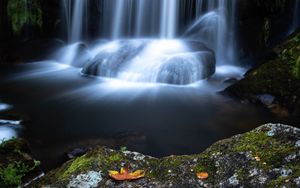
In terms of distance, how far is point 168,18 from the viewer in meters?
13.6

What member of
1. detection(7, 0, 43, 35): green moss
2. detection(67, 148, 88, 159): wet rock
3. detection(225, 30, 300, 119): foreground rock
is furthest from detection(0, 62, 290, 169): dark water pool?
detection(7, 0, 43, 35): green moss

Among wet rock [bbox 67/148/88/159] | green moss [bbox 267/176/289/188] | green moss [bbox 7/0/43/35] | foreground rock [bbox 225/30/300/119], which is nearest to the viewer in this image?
green moss [bbox 267/176/289/188]

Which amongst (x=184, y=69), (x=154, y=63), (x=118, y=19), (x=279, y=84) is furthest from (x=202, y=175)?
(x=118, y=19)

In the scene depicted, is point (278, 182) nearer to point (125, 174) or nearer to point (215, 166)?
point (215, 166)

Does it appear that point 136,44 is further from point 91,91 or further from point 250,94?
point 250,94

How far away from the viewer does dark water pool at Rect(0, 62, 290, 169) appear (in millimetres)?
6633

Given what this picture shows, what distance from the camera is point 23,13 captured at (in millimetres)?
13523

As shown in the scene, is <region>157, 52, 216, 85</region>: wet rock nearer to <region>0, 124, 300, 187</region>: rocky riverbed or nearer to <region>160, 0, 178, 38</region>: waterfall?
<region>160, 0, 178, 38</region>: waterfall

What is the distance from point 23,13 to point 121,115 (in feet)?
24.9

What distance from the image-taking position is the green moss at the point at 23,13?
1339 cm

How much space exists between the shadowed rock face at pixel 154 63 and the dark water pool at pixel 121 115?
37 cm

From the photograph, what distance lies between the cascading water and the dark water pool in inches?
20.2

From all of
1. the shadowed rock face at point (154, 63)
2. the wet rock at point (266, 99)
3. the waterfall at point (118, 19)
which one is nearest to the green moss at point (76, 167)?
the wet rock at point (266, 99)

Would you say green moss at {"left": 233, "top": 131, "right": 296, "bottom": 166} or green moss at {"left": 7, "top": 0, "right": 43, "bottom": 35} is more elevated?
green moss at {"left": 7, "top": 0, "right": 43, "bottom": 35}
